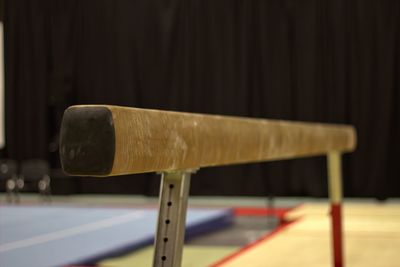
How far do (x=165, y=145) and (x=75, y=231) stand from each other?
3.44 meters

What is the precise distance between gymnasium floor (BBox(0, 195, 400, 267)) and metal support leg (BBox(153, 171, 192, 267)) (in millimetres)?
1772

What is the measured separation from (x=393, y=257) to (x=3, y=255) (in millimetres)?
2032

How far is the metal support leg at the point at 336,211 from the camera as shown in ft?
9.37

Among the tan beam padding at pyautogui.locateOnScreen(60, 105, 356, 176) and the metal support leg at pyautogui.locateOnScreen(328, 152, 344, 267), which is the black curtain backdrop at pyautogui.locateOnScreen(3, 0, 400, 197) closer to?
the metal support leg at pyautogui.locateOnScreen(328, 152, 344, 267)

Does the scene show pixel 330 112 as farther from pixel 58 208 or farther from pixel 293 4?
pixel 58 208

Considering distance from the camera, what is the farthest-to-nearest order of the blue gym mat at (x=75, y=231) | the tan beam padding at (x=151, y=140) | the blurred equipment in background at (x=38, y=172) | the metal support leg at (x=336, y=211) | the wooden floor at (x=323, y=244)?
1. the blurred equipment in background at (x=38, y=172)
2. the blue gym mat at (x=75, y=231)
3. the wooden floor at (x=323, y=244)
4. the metal support leg at (x=336, y=211)
5. the tan beam padding at (x=151, y=140)

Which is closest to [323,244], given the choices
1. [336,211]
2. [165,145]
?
[336,211]

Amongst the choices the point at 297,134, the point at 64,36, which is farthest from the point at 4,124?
the point at 297,134

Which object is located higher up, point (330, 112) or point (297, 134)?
point (330, 112)

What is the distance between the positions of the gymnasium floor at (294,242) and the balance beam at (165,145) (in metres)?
1.28

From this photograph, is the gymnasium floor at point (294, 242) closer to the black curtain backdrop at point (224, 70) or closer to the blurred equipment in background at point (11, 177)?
the black curtain backdrop at point (224, 70)

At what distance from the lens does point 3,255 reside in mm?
3416

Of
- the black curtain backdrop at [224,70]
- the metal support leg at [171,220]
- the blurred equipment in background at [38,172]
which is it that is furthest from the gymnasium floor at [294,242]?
the blurred equipment in background at [38,172]

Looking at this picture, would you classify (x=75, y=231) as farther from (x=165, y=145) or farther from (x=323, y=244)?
(x=165, y=145)
